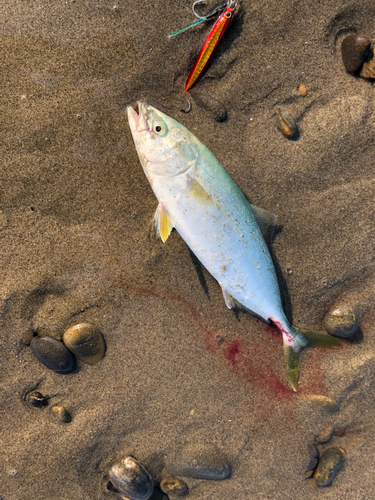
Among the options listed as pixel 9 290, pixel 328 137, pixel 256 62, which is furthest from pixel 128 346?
pixel 256 62

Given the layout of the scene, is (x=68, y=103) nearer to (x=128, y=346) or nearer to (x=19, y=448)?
(x=128, y=346)

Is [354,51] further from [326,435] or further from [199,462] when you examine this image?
[199,462]

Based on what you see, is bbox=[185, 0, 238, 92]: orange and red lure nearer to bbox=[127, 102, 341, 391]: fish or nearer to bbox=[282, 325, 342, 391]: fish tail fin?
bbox=[127, 102, 341, 391]: fish

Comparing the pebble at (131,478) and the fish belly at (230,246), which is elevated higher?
the fish belly at (230,246)

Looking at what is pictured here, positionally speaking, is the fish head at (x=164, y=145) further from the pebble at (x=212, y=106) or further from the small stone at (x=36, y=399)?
the small stone at (x=36, y=399)

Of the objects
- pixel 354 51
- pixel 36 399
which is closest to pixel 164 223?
pixel 36 399

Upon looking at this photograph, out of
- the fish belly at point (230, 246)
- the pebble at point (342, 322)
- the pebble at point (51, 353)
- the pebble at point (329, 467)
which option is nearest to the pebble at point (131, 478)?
the pebble at point (51, 353)
